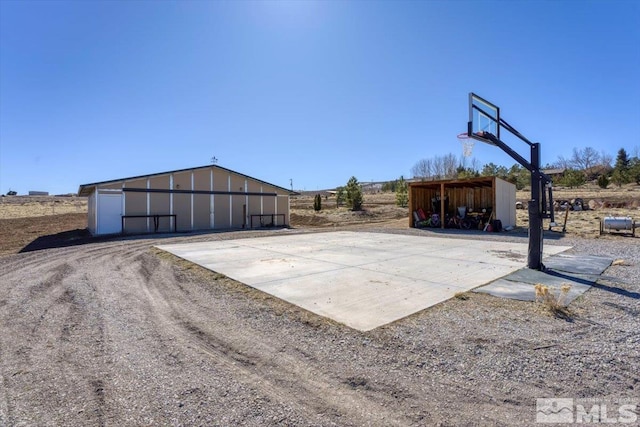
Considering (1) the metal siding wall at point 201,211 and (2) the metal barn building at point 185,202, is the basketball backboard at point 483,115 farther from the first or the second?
(1) the metal siding wall at point 201,211

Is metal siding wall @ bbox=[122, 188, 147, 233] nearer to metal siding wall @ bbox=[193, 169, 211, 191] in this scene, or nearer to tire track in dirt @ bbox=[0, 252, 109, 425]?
metal siding wall @ bbox=[193, 169, 211, 191]

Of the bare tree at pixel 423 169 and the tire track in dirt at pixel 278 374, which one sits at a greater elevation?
the bare tree at pixel 423 169

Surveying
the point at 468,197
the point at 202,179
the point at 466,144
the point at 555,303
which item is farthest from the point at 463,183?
the point at 555,303

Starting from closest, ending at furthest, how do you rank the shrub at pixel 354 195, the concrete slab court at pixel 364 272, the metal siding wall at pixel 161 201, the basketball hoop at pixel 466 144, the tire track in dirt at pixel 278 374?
1. the tire track in dirt at pixel 278 374
2. the concrete slab court at pixel 364 272
3. the basketball hoop at pixel 466 144
4. the metal siding wall at pixel 161 201
5. the shrub at pixel 354 195

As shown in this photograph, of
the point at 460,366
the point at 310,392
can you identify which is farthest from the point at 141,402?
the point at 460,366

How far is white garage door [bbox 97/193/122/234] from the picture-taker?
1598cm

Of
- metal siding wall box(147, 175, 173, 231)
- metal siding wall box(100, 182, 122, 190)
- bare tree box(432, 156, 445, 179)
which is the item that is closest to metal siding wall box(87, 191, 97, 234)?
metal siding wall box(100, 182, 122, 190)

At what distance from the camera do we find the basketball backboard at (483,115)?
24.6 feet

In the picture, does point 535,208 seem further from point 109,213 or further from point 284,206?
point 284,206

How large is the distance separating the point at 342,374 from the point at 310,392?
0.36 metres

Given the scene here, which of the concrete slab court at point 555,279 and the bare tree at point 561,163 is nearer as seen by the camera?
the concrete slab court at point 555,279

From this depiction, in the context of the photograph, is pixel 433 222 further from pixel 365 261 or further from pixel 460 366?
pixel 460 366

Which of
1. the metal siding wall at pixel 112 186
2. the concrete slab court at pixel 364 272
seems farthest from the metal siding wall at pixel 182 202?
the concrete slab court at pixel 364 272

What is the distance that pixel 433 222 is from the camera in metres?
18.0
